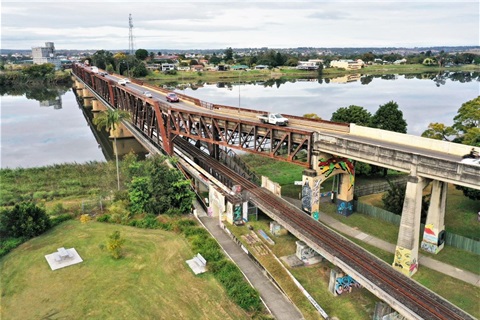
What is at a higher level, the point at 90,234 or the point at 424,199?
the point at 424,199

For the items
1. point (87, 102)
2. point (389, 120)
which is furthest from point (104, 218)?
point (87, 102)

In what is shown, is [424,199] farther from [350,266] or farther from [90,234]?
[90,234]

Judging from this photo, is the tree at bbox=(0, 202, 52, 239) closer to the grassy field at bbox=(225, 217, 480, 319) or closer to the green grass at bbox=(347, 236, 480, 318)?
the grassy field at bbox=(225, 217, 480, 319)

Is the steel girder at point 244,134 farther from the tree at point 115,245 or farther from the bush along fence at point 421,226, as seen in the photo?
the tree at point 115,245

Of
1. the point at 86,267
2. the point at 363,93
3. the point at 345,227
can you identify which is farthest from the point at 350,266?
the point at 363,93

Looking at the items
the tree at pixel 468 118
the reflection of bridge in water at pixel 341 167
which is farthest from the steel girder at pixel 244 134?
the tree at pixel 468 118

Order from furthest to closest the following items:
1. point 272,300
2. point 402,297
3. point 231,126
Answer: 1. point 231,126
2. point 272,300
3. point 402,297

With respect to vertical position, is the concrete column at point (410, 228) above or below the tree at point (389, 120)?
below

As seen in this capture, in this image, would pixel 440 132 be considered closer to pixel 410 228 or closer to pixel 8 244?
pixel 410 228
